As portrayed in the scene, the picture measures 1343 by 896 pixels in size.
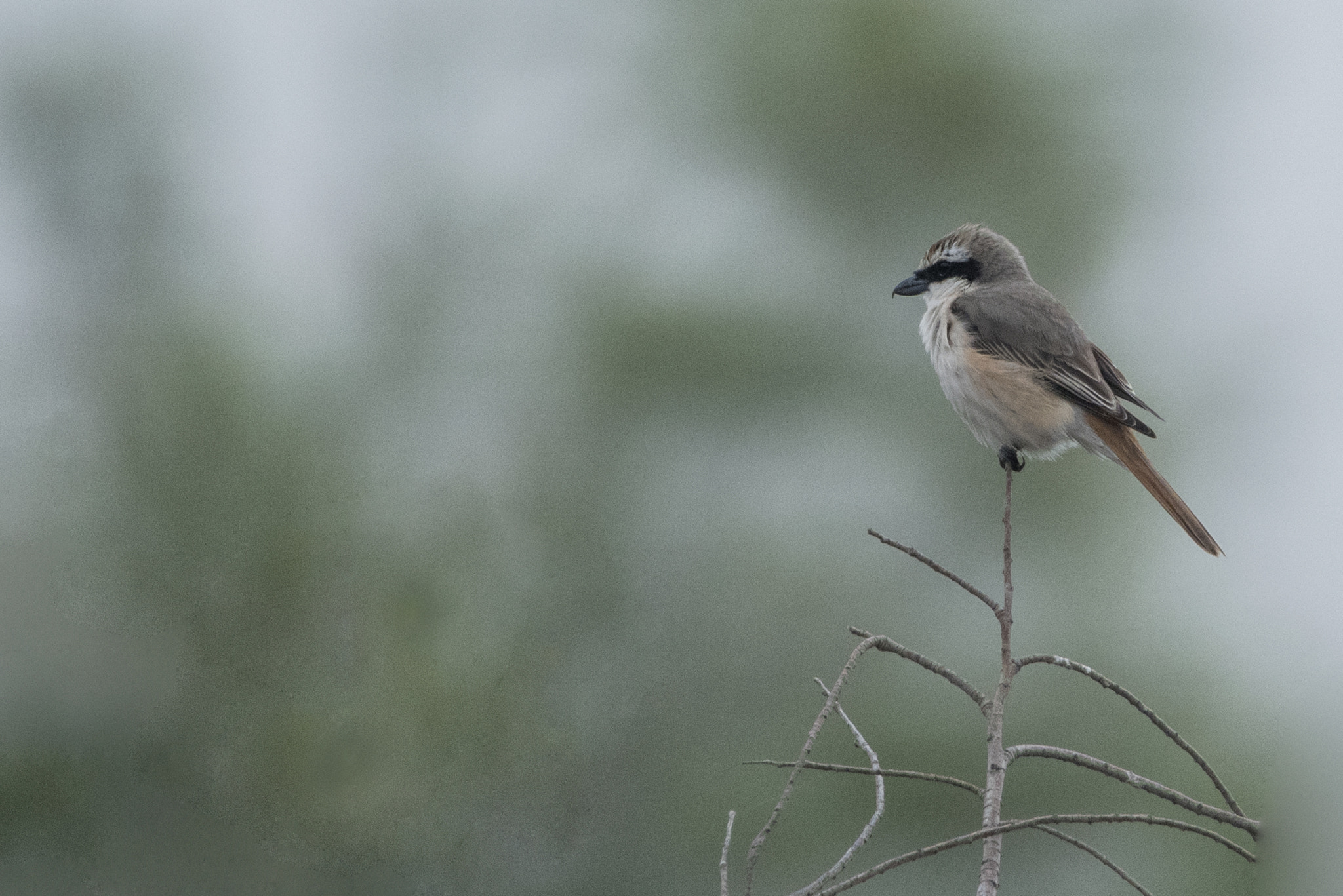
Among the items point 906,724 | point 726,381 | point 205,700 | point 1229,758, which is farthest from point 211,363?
point 1229,758

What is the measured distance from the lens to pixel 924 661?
1448mm

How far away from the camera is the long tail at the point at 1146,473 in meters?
3.15

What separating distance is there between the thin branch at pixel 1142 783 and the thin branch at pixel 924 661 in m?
0.07

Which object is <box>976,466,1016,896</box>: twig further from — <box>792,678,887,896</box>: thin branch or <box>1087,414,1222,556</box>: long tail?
<box>1087,414,1222,556</box>: long tail

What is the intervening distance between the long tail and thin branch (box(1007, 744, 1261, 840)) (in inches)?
71.6

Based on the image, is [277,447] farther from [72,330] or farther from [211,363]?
[72,330]

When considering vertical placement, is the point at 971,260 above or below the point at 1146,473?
above

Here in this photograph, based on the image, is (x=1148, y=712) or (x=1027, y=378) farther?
(x=1027, y=378)

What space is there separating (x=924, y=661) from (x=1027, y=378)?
7.75 feet

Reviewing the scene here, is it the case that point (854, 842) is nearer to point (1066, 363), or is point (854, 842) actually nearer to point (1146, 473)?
point (1146, 473)

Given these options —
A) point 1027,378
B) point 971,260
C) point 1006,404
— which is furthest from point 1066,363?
point 971,260

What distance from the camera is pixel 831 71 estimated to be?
14.0 meters

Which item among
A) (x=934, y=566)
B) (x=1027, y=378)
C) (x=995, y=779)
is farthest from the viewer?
(x=1027, y=378)

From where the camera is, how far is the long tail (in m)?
3.15
